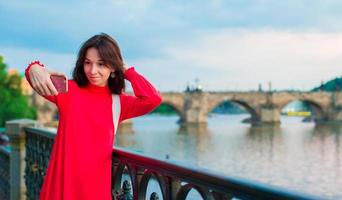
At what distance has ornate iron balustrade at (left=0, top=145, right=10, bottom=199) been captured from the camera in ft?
23.2

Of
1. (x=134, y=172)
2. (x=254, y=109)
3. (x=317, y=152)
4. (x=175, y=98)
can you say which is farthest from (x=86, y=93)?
(x=254, y=109)

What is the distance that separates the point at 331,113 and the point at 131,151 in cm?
7973

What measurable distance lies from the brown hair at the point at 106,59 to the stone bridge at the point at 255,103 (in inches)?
2643

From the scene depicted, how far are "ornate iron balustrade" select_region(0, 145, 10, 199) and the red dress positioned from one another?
4670 mm

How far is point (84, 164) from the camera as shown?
2.48 m

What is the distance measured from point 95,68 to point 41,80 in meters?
0.26

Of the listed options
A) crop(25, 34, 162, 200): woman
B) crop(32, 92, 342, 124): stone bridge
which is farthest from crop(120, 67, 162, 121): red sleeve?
crop(32, 92, 342, 124): stone bridge

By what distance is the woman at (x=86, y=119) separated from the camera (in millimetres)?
2453

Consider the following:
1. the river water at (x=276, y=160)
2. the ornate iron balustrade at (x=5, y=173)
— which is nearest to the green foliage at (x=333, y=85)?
the river water at (x=276, y=160)

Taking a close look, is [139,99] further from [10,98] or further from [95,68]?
[10,98]

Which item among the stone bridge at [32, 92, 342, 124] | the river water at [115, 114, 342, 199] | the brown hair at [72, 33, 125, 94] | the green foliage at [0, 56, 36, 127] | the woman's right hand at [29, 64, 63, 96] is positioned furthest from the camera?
the stone bridge at [32, 92, 342, 124]

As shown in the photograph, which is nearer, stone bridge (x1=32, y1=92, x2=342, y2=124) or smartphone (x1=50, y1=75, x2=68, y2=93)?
smartphone (x1=50, y1=75, x2=68, y2=93)

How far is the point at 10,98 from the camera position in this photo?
38062 millimetres

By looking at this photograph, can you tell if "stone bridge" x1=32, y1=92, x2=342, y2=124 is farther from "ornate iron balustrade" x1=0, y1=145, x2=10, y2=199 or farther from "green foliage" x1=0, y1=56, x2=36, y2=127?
"ornate iron balustrade" x1=0, y1=145, x2=10, y2=199
